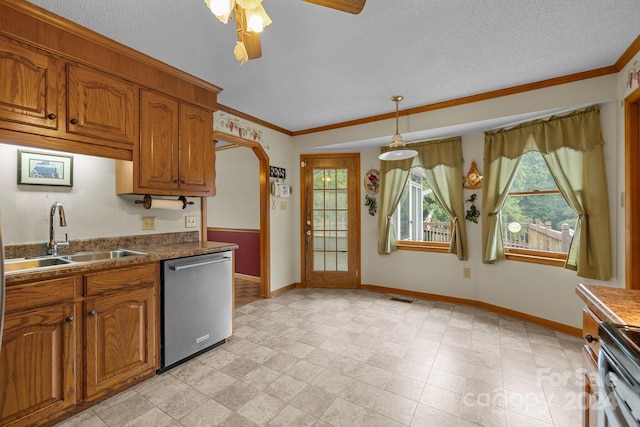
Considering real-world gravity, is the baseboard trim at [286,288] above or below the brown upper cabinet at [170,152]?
below

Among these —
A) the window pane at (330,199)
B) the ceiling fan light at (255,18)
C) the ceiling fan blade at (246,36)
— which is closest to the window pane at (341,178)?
the window pane at (330,199)

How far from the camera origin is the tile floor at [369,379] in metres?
1.65

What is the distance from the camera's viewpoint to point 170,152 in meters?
2.45

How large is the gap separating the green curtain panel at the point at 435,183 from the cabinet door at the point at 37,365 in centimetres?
348

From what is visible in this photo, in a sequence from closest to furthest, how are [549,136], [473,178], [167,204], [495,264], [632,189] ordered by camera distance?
[632,189] < [167,204] < [549,136] < [495,264] < [473,178]

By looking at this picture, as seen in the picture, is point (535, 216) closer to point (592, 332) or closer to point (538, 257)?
point (538, 257)

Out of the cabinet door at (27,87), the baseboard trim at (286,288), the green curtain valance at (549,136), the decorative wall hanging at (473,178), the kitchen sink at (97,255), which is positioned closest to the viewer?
the cabinet door at (27,87)

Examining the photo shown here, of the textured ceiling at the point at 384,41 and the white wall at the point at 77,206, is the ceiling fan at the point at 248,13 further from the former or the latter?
the white wall at the point at 77,206

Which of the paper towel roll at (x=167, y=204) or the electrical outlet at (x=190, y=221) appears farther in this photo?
the electrical outlet at (x=190, y=221)

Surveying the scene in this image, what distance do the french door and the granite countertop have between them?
3.16 meters

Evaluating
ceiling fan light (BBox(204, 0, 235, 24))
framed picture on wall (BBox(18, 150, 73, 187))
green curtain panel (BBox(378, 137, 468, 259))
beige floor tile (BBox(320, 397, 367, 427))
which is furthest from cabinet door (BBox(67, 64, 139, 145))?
green curtain panel (BBox(378, 137, 468, 259))

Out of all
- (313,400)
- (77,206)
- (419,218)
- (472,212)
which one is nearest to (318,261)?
(419,218)

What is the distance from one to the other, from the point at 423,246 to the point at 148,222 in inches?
134

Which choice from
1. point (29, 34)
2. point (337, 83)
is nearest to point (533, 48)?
point (337, 83)
